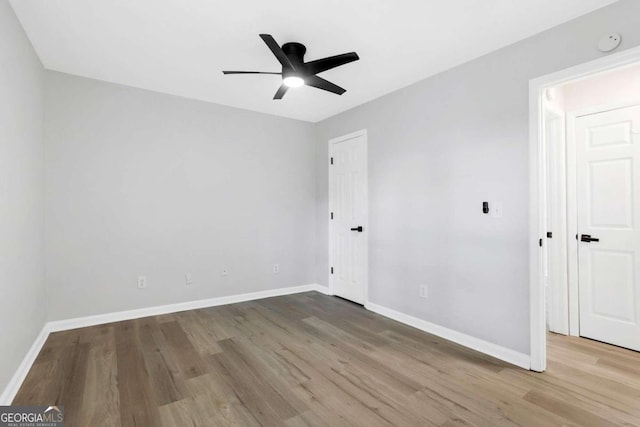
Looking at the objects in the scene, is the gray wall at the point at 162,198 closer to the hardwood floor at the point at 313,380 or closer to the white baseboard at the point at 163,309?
the white baseboard at the point at 163,309

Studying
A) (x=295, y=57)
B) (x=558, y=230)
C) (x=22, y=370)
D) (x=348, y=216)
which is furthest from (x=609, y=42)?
(x=22, y=370)

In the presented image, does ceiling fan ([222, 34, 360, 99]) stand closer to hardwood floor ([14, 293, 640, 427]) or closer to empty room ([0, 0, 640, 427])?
empty room ([0, 0, 640, 427])

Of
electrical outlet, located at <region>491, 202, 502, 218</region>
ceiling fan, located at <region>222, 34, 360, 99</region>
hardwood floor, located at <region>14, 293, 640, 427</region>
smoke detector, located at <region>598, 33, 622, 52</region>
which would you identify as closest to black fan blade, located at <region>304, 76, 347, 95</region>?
ceiling fan, located at <region>222, 34, 360, 99</region>

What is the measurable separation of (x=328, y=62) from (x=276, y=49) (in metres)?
0.42

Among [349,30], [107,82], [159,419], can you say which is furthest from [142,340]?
[349,30]

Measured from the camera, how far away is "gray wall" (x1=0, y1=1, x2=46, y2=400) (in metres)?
1.92

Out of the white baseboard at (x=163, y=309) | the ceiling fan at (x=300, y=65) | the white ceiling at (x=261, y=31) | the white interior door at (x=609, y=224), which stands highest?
the white ceiling at (x=261, y=31)

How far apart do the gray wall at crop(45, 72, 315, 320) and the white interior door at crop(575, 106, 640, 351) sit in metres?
3.31

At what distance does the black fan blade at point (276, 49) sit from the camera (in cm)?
203

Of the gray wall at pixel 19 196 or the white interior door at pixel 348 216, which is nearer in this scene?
the gray wall at pixel 19 196

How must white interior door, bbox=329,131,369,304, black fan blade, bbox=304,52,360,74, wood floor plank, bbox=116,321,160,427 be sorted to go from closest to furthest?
wood floor plank, bbox=116,321,160,427 < black fan blade, bbox=304,52,360,74 < white interior door, bbox=329,131,369,304

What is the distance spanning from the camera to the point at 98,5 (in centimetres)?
211

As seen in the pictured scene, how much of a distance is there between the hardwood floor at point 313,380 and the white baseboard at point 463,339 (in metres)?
0.08

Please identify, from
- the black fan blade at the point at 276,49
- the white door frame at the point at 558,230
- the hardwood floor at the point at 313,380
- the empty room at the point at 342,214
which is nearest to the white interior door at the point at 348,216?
the empty room at the point at 342,214
